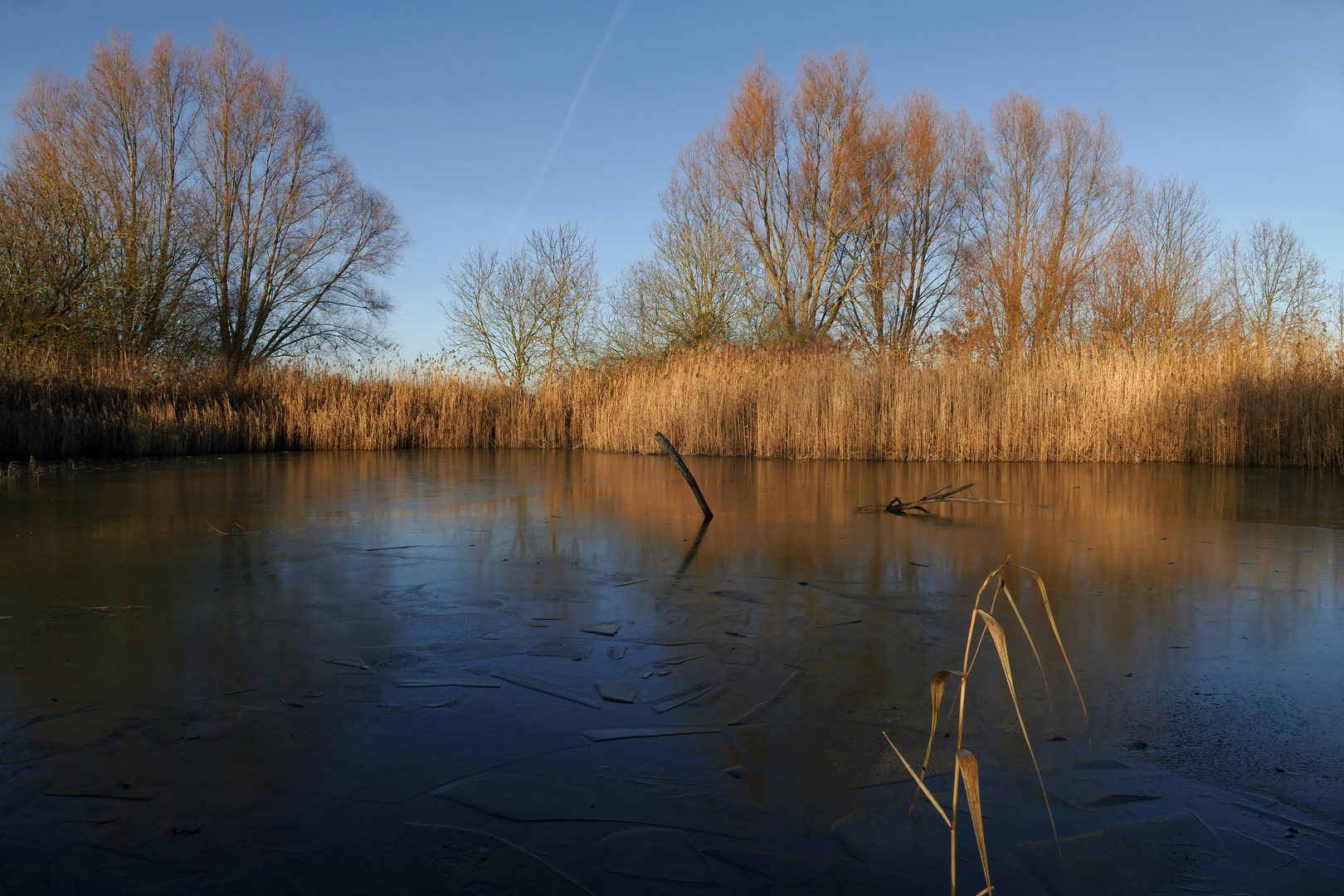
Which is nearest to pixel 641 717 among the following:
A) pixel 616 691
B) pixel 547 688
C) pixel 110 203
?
pixel 616 691

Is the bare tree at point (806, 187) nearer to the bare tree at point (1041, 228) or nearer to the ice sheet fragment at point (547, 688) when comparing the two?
the bare tree at point (1041, 228)

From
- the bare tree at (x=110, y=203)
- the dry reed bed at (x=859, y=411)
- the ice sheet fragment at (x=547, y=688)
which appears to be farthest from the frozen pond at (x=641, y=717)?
the bare tree at (x=110, y=203)

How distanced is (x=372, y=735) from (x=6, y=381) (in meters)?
11.7

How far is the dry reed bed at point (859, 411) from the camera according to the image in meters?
9.39

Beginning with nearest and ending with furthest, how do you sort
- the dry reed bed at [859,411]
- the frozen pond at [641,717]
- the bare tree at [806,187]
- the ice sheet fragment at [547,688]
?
the frozen pond at [641,717] < the ice sheet fragment at [547,688] < the dry reed bed at [859,411] < the bare tree at [806,187]

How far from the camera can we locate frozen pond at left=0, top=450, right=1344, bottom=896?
1.14m

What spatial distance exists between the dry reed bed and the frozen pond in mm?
6545

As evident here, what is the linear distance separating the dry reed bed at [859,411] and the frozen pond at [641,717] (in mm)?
6545

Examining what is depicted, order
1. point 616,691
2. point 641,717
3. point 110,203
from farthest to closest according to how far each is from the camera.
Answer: point 110,203 → point 616,691 → point 641,717

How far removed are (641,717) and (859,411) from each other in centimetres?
914

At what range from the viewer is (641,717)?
163 centimetres

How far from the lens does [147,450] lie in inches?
423

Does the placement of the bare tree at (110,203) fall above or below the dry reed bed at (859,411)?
above

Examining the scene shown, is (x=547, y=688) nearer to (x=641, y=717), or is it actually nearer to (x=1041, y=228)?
(x=641, y=717)
